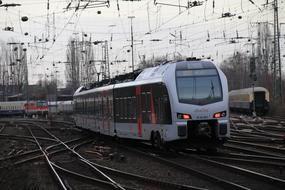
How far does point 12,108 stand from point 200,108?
78.6m

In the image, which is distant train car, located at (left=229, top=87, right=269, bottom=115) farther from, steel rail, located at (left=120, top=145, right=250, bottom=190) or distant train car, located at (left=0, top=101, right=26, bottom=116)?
distant train car, located at (left=0, top=101, right=26, bottom=116)

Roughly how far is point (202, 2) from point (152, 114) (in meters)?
10.8

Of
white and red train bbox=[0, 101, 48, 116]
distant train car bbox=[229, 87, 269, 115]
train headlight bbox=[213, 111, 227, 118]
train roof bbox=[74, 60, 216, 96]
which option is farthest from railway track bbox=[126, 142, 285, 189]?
white and red train bbox=[0, 101, 48, 116]

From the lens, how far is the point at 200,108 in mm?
16734

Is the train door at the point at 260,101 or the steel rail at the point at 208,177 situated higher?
the train door at the point at 260,101

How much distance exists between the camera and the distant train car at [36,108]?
83081 millimetres

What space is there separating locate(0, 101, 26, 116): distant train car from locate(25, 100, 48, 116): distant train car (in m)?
6.12

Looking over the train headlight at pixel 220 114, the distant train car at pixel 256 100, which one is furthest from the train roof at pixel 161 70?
the distant train car at pixel 256 100

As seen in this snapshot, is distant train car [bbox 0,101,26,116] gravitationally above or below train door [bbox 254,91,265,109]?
below

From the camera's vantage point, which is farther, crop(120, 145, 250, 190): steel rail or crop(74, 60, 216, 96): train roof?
crop(74, 60, 216, 96): train roof

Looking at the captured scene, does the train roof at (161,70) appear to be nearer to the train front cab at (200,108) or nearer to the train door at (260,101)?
the train front cab at (200,108)

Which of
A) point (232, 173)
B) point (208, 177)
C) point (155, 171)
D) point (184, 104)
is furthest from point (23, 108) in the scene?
point (208, 177)

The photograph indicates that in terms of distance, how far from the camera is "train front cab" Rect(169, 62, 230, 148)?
54.5ft

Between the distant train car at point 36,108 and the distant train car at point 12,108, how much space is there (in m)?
6.12
